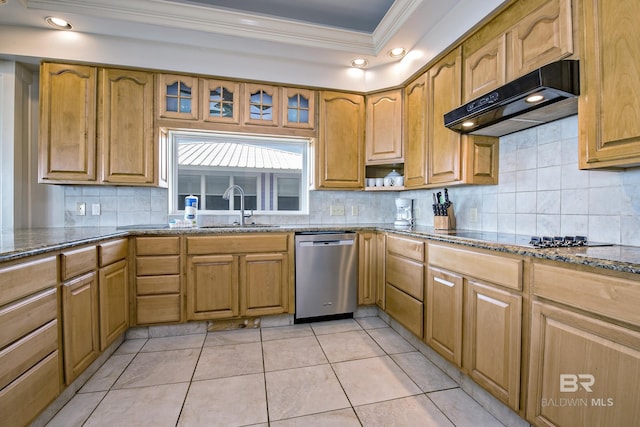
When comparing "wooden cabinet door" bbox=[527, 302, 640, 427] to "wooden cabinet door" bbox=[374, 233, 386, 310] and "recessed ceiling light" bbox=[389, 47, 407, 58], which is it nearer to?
"wooden cabinet door" bbox=[374, 233, 386, 310]

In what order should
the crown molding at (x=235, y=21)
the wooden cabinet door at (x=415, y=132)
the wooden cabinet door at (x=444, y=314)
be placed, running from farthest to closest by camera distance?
1. the wooden cabinet door at (x=415, y=132)
2. the crown molding at (x=235, y=21)
3. the wooden cabinet door at (x=444, y=314)

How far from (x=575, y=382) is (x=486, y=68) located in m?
1.83

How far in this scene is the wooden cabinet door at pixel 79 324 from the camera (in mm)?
1547

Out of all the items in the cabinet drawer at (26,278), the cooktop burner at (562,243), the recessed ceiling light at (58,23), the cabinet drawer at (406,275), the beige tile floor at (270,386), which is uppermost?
the recessed ceiling light at (58,23)

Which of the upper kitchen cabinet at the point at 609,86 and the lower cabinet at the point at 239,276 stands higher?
the upper kitchen cabinet at the point at 609,86

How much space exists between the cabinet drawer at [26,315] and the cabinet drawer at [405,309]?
221 centimetres

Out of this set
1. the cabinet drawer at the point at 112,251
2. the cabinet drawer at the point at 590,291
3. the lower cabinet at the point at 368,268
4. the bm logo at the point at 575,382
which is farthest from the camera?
the lower cabinet at the point at 368,268

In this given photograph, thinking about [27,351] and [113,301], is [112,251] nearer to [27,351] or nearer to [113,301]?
[113,301]

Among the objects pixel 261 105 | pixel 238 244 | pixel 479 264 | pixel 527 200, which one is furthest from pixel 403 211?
pixel 261 105

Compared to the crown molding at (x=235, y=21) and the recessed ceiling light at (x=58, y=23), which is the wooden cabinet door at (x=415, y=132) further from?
the recessed ceiling light at (x=58, y=23)

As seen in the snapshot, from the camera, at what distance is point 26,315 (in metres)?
1.27

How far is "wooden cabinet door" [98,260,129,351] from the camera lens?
6.34 ft

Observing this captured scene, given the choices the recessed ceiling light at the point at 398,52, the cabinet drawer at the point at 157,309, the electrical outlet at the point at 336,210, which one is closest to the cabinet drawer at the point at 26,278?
the cabinet drawer at the point at 157,309

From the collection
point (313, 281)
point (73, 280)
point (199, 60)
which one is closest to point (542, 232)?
point (313, 281)
